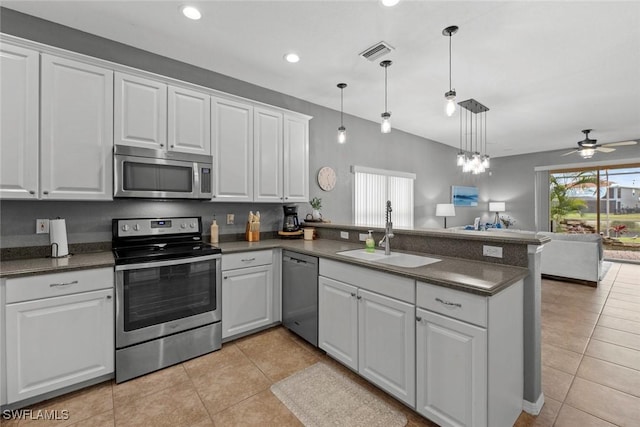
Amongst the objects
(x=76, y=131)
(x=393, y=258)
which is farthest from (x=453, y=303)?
(x=76, y=131)

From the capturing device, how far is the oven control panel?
2.55 metres

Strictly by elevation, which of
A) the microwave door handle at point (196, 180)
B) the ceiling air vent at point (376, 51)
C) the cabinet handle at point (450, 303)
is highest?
the ceiling air vent at point (376, 51)

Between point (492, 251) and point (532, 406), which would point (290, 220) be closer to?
point (492, 251)

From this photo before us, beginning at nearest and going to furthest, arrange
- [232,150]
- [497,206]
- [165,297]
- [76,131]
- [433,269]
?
[433,269]
[76,131]
[165,297]
[232,150]
[497,206]

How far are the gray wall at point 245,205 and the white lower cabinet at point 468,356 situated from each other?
2.42 metres

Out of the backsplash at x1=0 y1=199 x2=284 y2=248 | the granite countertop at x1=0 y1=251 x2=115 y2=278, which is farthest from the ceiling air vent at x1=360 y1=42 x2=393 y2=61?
the granite countertop at x1=0 y1=251 x2=115 y2=278

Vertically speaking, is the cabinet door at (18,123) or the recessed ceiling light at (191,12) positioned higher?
the recessed ceiling light at (191,12)

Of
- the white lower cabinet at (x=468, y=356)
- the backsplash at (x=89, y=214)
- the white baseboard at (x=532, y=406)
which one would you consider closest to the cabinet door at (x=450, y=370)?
the white lower cabinet at (x=468, y=356)

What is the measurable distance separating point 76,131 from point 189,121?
2.82 ft

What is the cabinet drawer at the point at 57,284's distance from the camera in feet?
5.82

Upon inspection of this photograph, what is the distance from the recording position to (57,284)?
1.89 metres

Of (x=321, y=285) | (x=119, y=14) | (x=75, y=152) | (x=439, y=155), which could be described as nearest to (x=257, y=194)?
(x=321, y=285)

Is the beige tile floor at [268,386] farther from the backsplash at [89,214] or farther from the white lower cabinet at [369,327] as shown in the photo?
the backsplash at [89,214]

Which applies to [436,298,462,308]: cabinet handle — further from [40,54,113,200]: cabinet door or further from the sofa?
the sofa
